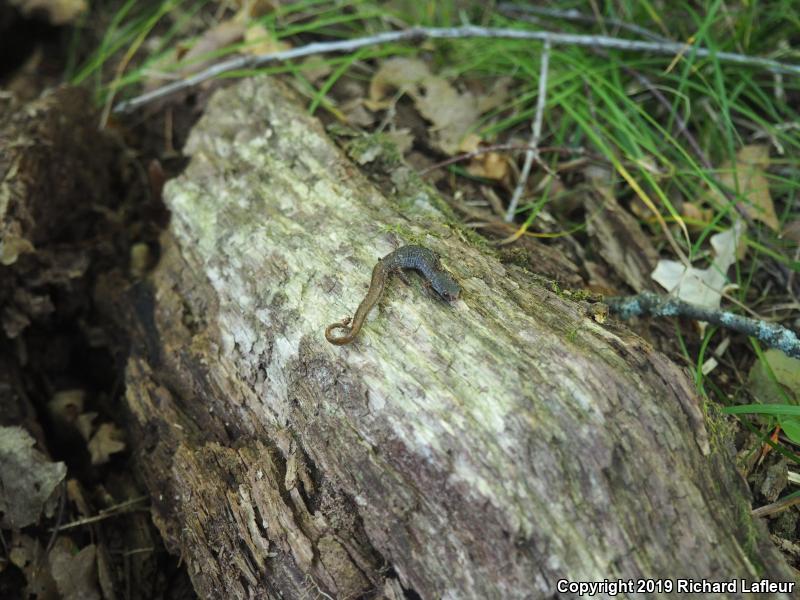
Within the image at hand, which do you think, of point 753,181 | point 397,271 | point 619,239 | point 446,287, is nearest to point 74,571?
point 397,271

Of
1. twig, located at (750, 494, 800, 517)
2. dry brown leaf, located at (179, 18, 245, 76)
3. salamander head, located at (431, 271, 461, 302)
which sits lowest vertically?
twig, located at (750, 494, 800, 517)

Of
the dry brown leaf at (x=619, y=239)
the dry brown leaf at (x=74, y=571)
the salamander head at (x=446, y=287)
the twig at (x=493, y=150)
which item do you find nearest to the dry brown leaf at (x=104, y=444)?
the dry brown leaf at (x=74, y=571)

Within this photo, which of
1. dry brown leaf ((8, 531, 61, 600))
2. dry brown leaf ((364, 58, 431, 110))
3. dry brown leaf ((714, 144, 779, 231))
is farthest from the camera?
dry brown leaf ((364, 58, 431, 110))

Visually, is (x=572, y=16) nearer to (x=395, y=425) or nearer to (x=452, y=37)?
(x=452, y=37)

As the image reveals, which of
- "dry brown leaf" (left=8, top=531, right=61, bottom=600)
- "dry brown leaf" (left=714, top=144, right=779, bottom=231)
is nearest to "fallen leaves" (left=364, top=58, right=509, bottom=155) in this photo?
"dry brown leaf" (left=714, top=144, right=779, bottom=231)

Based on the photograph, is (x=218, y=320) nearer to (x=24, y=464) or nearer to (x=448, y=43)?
(x=24, y=464)

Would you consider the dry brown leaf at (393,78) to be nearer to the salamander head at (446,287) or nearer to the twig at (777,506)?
the salamander head at (446,287)

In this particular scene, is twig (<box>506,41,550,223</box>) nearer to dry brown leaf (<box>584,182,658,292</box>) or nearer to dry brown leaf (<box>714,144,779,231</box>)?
dry brown leaf (<box>584,182,658,292</box>)

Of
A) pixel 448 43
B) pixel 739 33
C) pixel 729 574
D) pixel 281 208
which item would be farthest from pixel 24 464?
pixel 739 33
